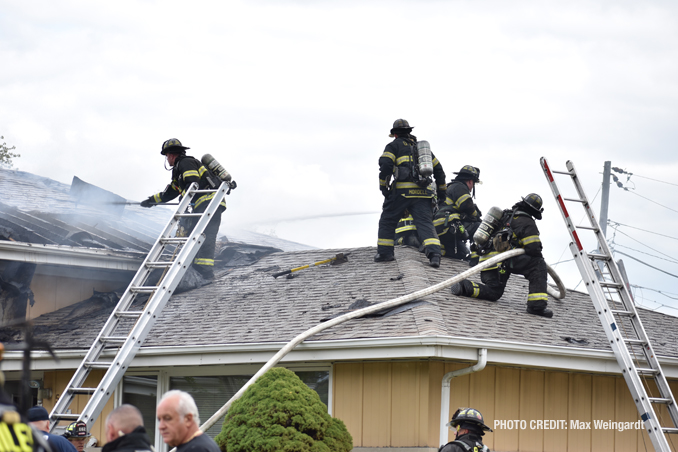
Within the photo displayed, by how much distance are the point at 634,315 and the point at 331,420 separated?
363 cm

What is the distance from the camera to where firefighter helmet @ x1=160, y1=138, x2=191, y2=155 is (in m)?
10.4

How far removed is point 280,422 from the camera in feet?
20.4

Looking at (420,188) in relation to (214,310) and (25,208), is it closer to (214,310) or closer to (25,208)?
(214,310)

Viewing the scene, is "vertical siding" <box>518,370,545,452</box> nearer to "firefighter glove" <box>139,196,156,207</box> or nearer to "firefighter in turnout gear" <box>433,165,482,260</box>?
"firefighter in turnout gear" <box>433,165,482,260</box>

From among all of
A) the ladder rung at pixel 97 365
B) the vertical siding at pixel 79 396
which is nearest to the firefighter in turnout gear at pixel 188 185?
the vertical siding at pixel 79 396

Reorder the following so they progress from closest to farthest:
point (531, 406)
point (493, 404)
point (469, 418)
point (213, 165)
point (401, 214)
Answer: point (469, 418)
point (493, 404)
point (531, 406)
point (401, 214)
point (213, 165)

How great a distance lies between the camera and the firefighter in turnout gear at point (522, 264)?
9.02 meters

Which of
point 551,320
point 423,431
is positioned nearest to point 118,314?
point 423,431

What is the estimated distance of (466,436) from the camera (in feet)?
18.1

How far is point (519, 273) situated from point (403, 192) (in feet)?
6.15

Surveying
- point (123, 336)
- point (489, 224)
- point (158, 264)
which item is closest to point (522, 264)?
point (489, 224)

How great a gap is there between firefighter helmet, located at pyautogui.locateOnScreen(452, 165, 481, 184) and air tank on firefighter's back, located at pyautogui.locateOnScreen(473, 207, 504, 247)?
1922 mm

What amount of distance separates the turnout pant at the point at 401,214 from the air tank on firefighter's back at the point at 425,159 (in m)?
0.43

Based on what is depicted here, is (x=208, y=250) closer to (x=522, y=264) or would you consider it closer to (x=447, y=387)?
(x=522, y=264)
